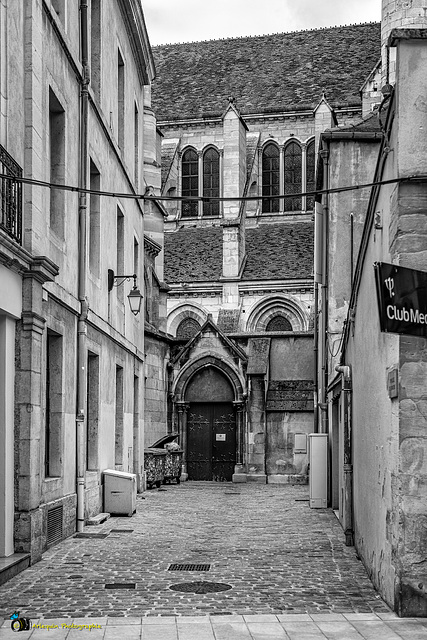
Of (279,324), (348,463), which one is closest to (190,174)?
(279,324)

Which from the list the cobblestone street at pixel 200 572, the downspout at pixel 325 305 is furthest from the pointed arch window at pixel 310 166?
the cobblestone street at pixel 200 572

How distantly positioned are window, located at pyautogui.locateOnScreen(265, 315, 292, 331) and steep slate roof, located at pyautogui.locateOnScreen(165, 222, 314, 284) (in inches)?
70.5

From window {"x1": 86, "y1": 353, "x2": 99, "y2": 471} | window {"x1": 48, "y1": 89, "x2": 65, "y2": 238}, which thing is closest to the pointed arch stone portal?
window {"x1": 86, "y1": 353, "x2": 99, "y2": 471}

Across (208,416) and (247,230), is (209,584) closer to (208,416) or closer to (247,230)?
(208,416)

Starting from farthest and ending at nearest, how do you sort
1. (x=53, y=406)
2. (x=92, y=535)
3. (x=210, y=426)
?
(x=210, y=426) → (x=92, y=535) → (x=53, y=406)

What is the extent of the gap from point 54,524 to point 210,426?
57.0 feet

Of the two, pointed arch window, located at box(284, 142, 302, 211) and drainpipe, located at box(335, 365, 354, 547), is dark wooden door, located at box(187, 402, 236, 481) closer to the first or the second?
drainpipe, located at box(335, 365, 354, 547)

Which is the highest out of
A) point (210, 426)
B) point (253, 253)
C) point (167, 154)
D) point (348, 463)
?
point (167, 154)

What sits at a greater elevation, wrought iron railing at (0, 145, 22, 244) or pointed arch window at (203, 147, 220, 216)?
pointed arch window at (203, 147, 220, 216)

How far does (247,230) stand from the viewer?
45.0 meters

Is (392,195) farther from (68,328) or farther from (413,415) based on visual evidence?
(68,328)

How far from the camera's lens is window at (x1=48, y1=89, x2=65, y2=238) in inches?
533

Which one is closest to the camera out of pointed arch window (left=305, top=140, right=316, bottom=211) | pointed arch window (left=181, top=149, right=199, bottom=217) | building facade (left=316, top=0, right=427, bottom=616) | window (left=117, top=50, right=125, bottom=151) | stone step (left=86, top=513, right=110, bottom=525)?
building facade (left=316, top=0, right=427, bottom=616)

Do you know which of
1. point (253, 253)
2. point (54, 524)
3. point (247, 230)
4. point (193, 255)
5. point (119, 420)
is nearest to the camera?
point (54, 524)
